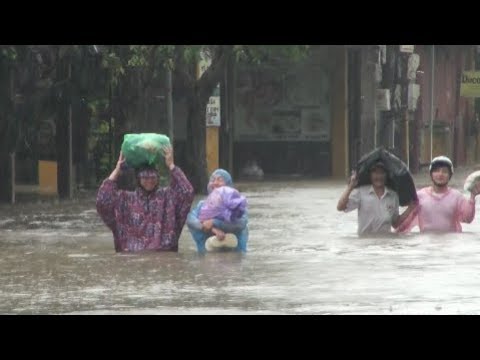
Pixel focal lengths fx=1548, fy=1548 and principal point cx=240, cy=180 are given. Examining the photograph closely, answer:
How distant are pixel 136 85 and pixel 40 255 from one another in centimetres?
1253

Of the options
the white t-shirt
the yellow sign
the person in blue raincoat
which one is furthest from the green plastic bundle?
the yellow sign

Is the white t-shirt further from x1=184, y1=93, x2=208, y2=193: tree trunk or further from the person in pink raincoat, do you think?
x1=184, y1=93, x2=208, y2=193: tree trunk

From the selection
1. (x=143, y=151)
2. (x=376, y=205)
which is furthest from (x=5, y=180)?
(x=143, y=151)

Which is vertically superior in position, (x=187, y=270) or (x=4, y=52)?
(x=4, y=52)

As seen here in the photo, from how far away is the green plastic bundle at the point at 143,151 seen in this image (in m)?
16.4

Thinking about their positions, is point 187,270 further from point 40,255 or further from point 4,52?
point 4,52

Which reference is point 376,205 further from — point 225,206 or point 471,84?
point 471,84

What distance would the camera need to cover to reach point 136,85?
3038cm

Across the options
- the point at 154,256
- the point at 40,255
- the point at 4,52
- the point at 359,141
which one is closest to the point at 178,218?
the point at 154,256

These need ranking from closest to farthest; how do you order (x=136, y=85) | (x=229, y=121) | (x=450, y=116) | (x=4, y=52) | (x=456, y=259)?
1. (x=456, y=259)
2. (x=4, y=52)
3. (x=136, y=85)
4. (x=229, y=121)
5. (x=450, y=116)

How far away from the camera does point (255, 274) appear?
1538 centimetres

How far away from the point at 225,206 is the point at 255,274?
1.41 m

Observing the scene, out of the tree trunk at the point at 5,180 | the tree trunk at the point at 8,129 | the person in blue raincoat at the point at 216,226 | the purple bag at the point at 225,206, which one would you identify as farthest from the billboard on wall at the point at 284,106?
the purple bag at the point at 225,206

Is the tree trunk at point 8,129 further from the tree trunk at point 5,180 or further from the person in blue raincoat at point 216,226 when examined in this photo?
the person in blue raincoat at point 216,226
